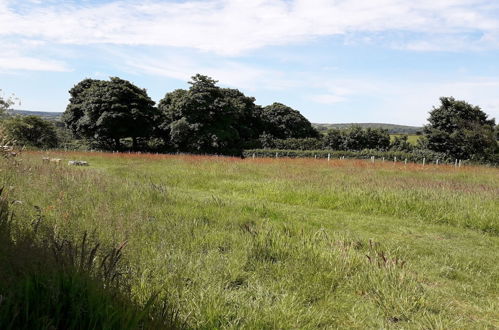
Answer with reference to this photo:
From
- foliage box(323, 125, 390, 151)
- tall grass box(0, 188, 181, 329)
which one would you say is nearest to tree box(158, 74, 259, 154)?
foliage box(323, 125, 390, 151)

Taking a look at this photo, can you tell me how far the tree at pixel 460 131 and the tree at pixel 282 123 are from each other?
69.4ft

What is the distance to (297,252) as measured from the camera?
5070 mm

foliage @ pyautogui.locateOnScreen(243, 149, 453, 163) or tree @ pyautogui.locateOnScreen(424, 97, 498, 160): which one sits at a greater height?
tree @ pyautogui.locateOnScreen(424, 97, 498, 160)

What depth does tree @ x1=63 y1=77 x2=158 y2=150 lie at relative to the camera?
3947 centimetres

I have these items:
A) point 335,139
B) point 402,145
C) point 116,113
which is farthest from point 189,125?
point 402,145

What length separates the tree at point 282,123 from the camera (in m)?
59.0

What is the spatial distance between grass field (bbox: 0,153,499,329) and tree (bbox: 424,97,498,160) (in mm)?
31049

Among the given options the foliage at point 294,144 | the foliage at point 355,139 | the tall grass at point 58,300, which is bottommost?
the tall grass at point 58,300

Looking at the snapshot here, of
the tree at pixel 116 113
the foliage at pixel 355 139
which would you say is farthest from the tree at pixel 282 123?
the tree at pixel 116 113

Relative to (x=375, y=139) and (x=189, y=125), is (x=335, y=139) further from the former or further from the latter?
(x=189, y=125)

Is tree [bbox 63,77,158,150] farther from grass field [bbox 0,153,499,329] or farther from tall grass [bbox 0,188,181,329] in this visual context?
tall grass [bbox 0,188,181,329]

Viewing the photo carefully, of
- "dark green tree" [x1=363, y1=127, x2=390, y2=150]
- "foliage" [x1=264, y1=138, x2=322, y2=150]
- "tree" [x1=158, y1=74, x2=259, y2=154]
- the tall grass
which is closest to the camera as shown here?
the tall grass

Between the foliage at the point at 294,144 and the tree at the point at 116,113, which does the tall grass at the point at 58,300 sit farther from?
the foliage at the point at 294,144

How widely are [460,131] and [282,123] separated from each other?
86.6 ft
